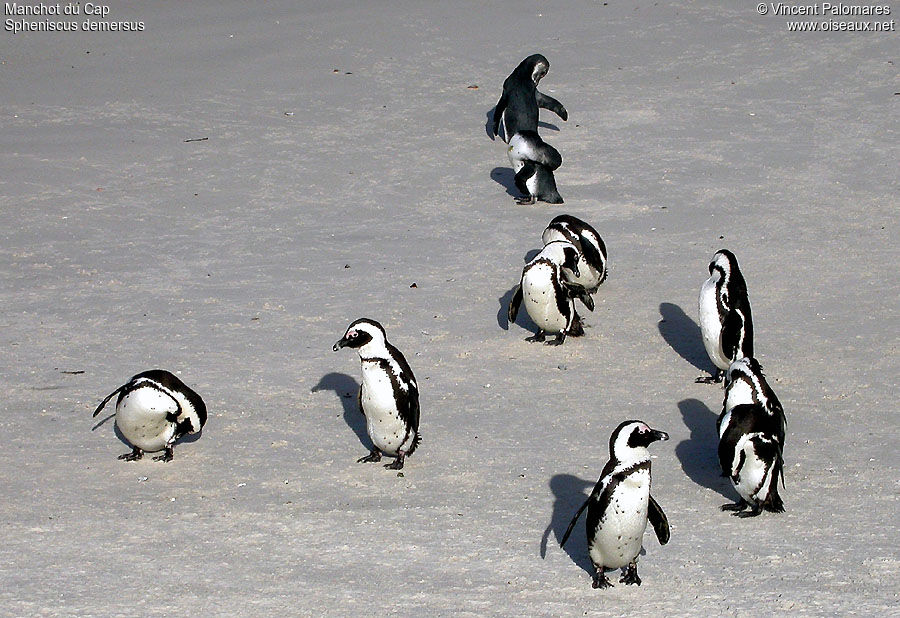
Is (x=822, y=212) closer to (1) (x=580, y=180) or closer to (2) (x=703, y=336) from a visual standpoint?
(1) (x=580, y=180)

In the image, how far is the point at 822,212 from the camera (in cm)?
910

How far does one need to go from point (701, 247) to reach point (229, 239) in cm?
331

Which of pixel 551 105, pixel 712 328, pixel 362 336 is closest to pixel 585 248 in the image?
pixel 712 328

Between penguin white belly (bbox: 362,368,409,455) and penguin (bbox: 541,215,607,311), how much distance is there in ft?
7.05

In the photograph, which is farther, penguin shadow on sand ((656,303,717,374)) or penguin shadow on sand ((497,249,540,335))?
penguin shadow on sand ((497,249,540,335))

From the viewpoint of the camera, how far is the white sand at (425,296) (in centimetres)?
487

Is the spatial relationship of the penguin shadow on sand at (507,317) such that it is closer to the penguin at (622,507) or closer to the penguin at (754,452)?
the penguin at (754,452)

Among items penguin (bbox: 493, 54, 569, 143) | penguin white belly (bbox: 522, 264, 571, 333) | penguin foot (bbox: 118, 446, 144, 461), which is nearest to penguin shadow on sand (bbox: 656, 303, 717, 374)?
penguin white belly (bbox: 522, 264, 571, 333)

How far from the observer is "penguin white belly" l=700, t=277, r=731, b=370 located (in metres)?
6.62

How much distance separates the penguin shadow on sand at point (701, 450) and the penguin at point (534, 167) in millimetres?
3311

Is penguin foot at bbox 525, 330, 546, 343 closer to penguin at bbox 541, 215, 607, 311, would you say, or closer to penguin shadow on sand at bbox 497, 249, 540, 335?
penguin shadow on sand at bbox 497, 249, 540, 335

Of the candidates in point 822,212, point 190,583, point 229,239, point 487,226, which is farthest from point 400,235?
point 190,583

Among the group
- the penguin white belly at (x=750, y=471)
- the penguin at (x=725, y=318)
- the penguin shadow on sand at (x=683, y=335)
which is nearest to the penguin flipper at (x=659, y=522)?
the penguin white belly at (x=750, y=471)

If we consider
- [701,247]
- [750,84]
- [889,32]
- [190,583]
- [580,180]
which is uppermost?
[889,32]
